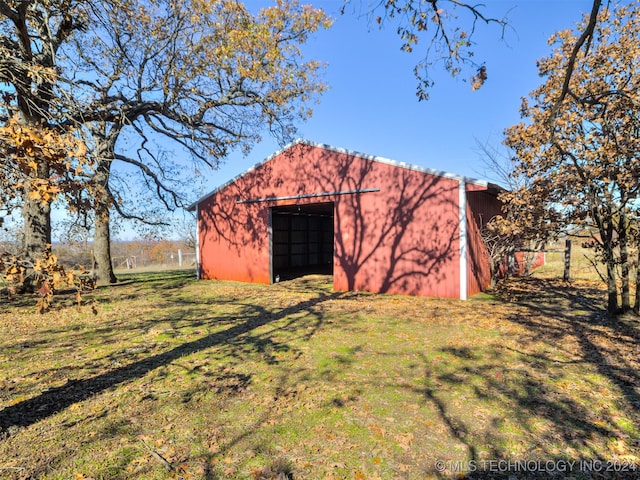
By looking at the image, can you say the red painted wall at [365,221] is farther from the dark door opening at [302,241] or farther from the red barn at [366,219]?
the dark door opening at [302,241]

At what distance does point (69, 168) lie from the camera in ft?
9.86

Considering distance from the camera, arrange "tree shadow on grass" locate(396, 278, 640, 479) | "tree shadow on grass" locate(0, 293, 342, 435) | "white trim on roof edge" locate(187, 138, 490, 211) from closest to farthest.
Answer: "tree shadow on grass" locate(396, 278, 640, 479), "tree shadow on grass" locate(0, 293, 342, 435), "white trim on roof edge" locate(187, 138, 490, 211)

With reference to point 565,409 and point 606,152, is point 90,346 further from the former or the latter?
point 606,152

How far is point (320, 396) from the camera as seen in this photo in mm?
3910

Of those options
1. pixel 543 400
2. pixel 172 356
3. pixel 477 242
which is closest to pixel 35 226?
pixel 172 356

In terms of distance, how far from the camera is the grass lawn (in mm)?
2811

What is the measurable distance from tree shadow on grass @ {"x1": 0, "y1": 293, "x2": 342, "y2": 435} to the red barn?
121 inches

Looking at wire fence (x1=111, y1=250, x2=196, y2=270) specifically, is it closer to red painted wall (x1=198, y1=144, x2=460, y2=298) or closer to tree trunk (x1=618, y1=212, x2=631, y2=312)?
red painted wall (x1=198, y1=144, x2=460, y2=298)

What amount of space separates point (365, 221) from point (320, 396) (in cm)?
794

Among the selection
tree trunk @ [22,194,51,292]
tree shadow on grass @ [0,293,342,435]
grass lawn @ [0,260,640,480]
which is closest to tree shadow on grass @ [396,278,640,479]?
grass lawn @ [0,260,640,480]

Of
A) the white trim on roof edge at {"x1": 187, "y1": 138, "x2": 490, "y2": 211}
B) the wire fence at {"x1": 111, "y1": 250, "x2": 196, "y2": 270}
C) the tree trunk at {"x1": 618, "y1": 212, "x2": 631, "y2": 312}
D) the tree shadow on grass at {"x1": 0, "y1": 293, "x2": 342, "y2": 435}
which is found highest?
the white trim on roof edge at {"x1": 187, "y1": 138, "x2": 490, "y2": 211}

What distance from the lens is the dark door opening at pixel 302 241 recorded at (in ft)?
58.1

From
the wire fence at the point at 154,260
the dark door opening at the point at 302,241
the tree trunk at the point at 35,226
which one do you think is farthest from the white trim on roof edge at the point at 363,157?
the wire fence at the point at 154,260

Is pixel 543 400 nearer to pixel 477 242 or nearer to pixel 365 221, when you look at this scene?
pixel 477 242
